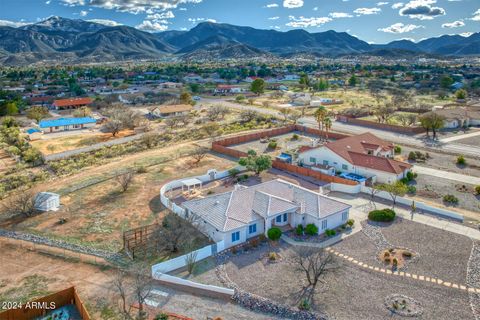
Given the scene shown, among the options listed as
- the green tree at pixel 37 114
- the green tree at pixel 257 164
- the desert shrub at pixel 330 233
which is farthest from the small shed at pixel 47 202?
the green tree at pixel 37 114

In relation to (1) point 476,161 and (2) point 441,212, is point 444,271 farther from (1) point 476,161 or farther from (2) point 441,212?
(1) point 476,161

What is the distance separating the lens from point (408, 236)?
2956 centimetres

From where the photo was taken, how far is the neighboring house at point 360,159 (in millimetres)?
41531

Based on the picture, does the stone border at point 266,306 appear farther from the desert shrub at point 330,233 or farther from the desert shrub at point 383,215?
the desert shrub at point 383,215

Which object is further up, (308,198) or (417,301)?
(308,198)

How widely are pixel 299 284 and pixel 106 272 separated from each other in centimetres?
1284

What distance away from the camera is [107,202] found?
3675 centimetres

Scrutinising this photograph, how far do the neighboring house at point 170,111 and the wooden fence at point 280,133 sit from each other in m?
29.8

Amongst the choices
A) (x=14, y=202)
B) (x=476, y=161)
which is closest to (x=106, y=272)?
(x=14, y=202)

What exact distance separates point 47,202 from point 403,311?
31.1 metres

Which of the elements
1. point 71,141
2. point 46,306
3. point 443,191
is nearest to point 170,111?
point 71,141

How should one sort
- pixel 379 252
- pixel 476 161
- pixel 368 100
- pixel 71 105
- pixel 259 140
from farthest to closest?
pixel 368 100, pixel 71 105, pixel 259 140, pixel 476 161, pixel 379 252

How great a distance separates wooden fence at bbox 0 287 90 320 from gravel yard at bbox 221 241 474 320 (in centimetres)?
926

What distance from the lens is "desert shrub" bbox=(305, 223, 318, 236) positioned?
29.9m
